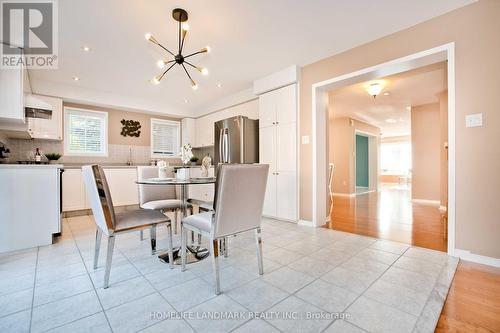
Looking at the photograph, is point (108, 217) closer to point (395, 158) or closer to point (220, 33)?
point (220, 33)

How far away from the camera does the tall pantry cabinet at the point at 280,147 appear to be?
11.6ft

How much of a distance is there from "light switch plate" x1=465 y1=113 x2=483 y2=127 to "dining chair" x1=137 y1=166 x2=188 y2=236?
10.5ft

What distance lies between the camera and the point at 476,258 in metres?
2.06

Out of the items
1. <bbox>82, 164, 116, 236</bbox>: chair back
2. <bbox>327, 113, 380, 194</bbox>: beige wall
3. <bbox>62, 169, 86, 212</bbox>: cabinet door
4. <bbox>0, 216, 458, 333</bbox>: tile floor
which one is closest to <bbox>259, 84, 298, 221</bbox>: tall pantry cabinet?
<bbox>0, 216, 458, 333</bbox>: tile floor

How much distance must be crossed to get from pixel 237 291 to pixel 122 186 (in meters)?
3.90

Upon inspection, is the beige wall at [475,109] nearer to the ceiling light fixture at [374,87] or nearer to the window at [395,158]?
the ceiling light fixture at [374,87]

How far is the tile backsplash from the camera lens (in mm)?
3980

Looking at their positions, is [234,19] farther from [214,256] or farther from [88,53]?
[214,256]

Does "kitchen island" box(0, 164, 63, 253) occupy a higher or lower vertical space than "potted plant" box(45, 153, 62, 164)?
lower

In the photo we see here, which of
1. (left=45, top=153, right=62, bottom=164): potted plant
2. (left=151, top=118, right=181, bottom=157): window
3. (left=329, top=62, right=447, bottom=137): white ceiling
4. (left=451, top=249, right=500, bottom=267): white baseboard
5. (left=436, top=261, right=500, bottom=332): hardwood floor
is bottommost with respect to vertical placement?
(left=436, top=261, right=500, bottom=332): hardwood floor

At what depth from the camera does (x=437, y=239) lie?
2.69 metres

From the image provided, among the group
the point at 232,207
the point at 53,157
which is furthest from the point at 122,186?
the point at 232,207

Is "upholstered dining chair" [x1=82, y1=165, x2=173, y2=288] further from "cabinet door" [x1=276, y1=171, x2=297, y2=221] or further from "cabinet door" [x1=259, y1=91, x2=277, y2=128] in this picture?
"cabinet door" [x1=259, y1=91, x2=277, y2=128]

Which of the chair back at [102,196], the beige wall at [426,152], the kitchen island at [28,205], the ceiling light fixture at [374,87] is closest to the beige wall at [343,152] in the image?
the beige wall at [426,152]
